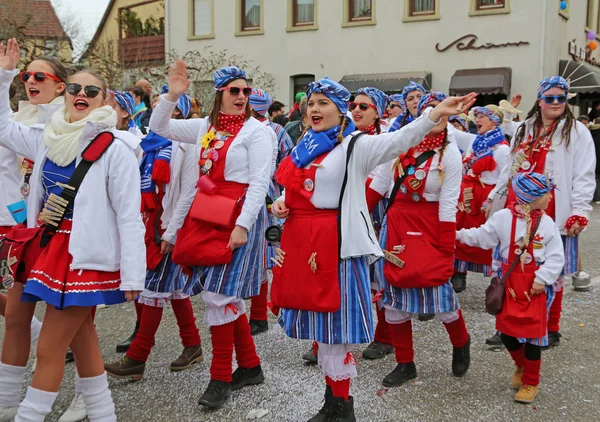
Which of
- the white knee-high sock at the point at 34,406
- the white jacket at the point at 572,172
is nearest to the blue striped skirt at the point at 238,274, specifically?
the white knee-high sock at the point at 34,406

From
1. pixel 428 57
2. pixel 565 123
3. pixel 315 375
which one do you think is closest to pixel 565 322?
pixel 565 123

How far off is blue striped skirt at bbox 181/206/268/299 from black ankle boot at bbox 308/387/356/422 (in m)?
0.84

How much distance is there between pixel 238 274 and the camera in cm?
378

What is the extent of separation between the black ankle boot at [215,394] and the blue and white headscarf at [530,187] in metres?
2.20

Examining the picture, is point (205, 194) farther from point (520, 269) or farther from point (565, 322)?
point (565, 322)

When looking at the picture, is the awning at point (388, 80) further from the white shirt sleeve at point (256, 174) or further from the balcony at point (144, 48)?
the white shirt sleeve at point (256, 174)

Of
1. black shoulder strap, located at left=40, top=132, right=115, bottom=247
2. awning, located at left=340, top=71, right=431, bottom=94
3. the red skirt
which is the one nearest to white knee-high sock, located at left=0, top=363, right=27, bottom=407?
the red skirt

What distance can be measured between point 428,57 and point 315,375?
16526 millimetres

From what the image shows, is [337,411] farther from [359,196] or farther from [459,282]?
[459,282]

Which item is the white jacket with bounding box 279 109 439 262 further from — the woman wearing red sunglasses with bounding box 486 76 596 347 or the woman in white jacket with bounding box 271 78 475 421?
the woman wearing red sunglasses with bounding box 486 76 596 347

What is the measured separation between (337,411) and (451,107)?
68.4 inches

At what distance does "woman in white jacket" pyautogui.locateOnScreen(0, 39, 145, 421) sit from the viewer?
2.87 m

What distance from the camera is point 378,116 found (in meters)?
4.49

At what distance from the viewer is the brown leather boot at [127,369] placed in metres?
4.11
